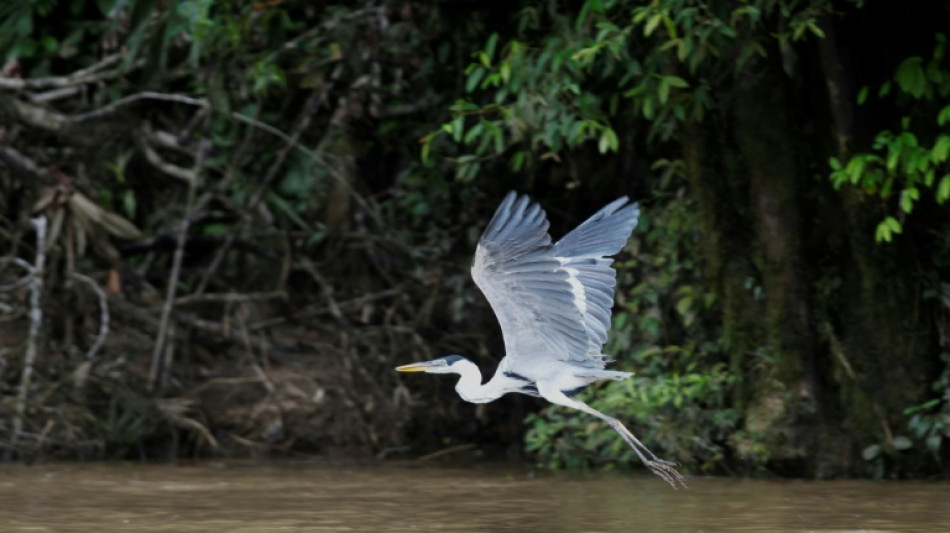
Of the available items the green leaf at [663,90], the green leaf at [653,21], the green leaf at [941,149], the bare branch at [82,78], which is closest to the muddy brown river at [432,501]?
the green leaf at [941,149]

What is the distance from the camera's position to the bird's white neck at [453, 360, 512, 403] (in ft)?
19.2

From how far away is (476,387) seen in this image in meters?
5.95

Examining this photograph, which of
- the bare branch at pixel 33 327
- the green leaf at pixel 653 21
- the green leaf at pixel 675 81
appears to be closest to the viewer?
the green leaf at pixel 653 21

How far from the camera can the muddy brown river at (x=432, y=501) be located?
209 inches

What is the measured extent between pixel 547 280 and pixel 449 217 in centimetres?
459

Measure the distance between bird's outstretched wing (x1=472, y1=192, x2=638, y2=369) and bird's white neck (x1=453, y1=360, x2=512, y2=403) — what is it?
169mm

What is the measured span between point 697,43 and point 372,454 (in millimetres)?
3606

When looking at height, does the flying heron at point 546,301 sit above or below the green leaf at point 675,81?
below

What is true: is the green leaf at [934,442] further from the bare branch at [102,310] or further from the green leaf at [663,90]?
the bare branch at [102,310]

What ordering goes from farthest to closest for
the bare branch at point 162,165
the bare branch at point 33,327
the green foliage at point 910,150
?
the bare branch at point 162,165 < the bare branch at point 33,327 < the green foliage at point 910,150

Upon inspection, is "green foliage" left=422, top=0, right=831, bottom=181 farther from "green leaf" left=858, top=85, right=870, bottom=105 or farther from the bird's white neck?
the bird's white neck

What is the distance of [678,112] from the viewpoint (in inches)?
280

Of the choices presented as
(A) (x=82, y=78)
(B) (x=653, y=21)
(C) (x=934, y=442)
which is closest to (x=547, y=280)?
(B) (x=653, y=21)

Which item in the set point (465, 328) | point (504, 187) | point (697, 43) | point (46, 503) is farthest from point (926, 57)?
point (46, 503)
